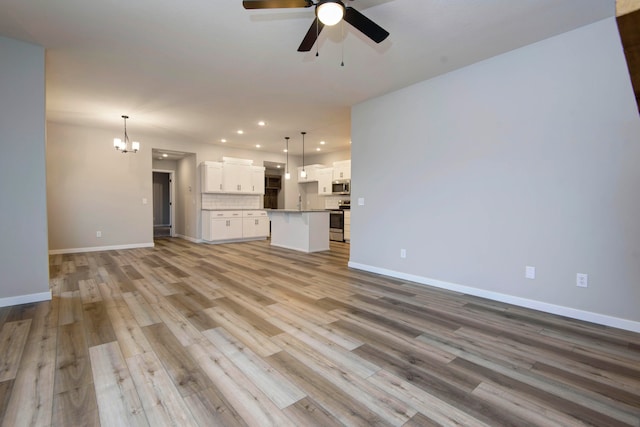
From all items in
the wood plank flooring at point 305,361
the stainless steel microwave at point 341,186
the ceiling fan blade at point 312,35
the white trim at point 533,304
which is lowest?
the wood plank flooring at point 305,361

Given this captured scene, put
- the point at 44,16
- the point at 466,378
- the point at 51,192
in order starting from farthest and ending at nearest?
the point at 51,192, the point at 44,16, the point at 466,378

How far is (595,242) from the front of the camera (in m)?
2.58

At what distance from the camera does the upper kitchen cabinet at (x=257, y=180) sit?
8.25 meters

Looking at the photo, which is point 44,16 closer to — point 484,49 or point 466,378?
point 484,49

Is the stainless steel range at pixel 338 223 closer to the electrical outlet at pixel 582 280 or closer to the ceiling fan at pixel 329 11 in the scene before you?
the electrical outlet at pixel 582 280

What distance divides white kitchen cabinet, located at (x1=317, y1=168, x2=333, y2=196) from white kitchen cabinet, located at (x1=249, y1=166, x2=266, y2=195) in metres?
1.70

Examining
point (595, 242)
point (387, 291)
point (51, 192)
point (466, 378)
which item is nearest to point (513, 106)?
point (595, 242)

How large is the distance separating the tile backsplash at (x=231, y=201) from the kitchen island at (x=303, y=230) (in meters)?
1.82

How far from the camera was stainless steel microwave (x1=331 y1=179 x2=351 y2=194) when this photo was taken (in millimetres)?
8023

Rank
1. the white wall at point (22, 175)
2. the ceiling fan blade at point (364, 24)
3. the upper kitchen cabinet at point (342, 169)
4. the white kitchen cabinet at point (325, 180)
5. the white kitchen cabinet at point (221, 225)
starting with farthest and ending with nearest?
the white kitchen cabinet at point (325, 180), the upper kitchen cabinet at point (342, 169), the white kitchen cabinet at point (221, 225), the white wall at point (22, 175), the ceiling fan blade at point (364, 24)

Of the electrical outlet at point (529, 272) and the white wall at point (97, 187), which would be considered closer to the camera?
the electrical outlet at point (529, 272)

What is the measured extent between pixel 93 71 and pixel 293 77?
247 cm

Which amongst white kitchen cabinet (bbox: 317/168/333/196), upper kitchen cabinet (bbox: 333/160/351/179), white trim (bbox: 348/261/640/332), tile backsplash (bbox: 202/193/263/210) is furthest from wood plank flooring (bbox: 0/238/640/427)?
white kitchen cabinet (bbox: 317/168/333/196)

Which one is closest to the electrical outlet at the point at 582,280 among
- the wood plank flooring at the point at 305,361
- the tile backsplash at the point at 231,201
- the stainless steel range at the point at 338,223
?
the wood plank flooring at the point at 305,361
